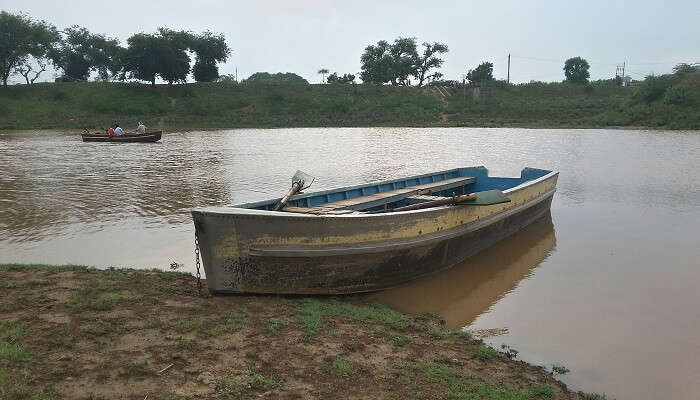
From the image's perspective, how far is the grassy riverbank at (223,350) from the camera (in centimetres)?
441

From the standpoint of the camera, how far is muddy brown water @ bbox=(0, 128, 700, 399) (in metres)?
6.36

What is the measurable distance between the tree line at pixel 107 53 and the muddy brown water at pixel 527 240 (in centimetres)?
3120

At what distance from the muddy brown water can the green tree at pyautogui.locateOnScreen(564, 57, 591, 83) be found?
51877 millimetres

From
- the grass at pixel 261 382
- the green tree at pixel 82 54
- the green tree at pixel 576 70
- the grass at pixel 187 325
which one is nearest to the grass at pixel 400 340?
the grass at pixel 261 382

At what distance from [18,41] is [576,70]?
69.1m

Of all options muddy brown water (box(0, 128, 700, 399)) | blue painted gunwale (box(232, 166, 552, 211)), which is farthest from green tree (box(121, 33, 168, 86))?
blue painted gunwale (box(232, 166, 552, 211))

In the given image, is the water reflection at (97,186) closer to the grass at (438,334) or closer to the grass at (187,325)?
the grass at (187,325)

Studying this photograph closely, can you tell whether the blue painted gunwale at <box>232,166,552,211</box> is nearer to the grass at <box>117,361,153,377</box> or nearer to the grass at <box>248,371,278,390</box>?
the grass at <box>117,361,153,377</box>

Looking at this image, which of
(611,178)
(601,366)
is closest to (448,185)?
(601,366)

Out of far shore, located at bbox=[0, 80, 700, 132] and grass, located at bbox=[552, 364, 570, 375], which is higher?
far shore, located at bbox=[0, 80, 700, 132]

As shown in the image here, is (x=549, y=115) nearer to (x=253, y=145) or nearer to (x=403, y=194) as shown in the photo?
(x=253, y=145)

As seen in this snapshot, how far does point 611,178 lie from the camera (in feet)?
61.0

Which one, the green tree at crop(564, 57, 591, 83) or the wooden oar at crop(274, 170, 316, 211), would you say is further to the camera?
the green tree at crop(564, 57, 591, 83)

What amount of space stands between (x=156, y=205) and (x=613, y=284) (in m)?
10.4
